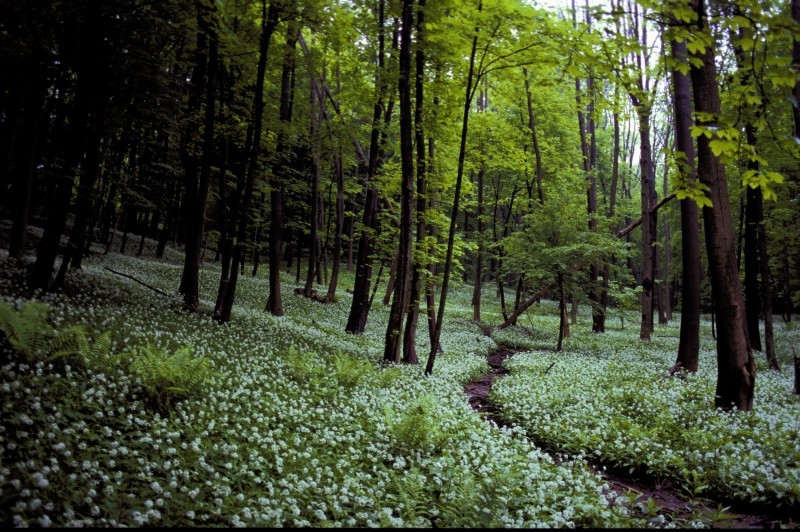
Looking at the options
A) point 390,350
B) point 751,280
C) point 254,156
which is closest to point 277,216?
point 254,156

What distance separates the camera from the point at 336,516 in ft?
13.1

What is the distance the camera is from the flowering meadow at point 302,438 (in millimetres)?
3805

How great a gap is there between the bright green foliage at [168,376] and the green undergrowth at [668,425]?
594 cm

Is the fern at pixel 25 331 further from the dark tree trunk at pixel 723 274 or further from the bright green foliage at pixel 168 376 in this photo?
the dark tree trunk at pixel 723 274

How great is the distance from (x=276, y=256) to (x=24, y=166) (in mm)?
7832

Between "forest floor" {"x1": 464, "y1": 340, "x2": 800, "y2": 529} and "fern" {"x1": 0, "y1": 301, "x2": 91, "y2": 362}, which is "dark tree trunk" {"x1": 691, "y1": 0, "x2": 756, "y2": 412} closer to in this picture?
"forest floor" {"x1": 464, "y1": 340, "x2": 800, "y2": 529}

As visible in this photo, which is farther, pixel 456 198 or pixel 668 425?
pixel 456 198

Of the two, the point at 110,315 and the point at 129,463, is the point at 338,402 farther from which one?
the point at 110,315

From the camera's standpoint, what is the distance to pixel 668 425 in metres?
7.58

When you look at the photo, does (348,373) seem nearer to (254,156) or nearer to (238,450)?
(238,450)

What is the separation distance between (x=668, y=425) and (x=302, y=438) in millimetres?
6497

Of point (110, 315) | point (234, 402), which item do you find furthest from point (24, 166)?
point (234, 402)

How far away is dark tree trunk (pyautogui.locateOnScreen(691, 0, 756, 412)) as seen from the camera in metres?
8.31

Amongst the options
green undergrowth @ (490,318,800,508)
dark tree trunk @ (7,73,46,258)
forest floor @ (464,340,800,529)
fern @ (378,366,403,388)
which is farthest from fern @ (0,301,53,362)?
dark tree trunk @ (7,73,46,258)
